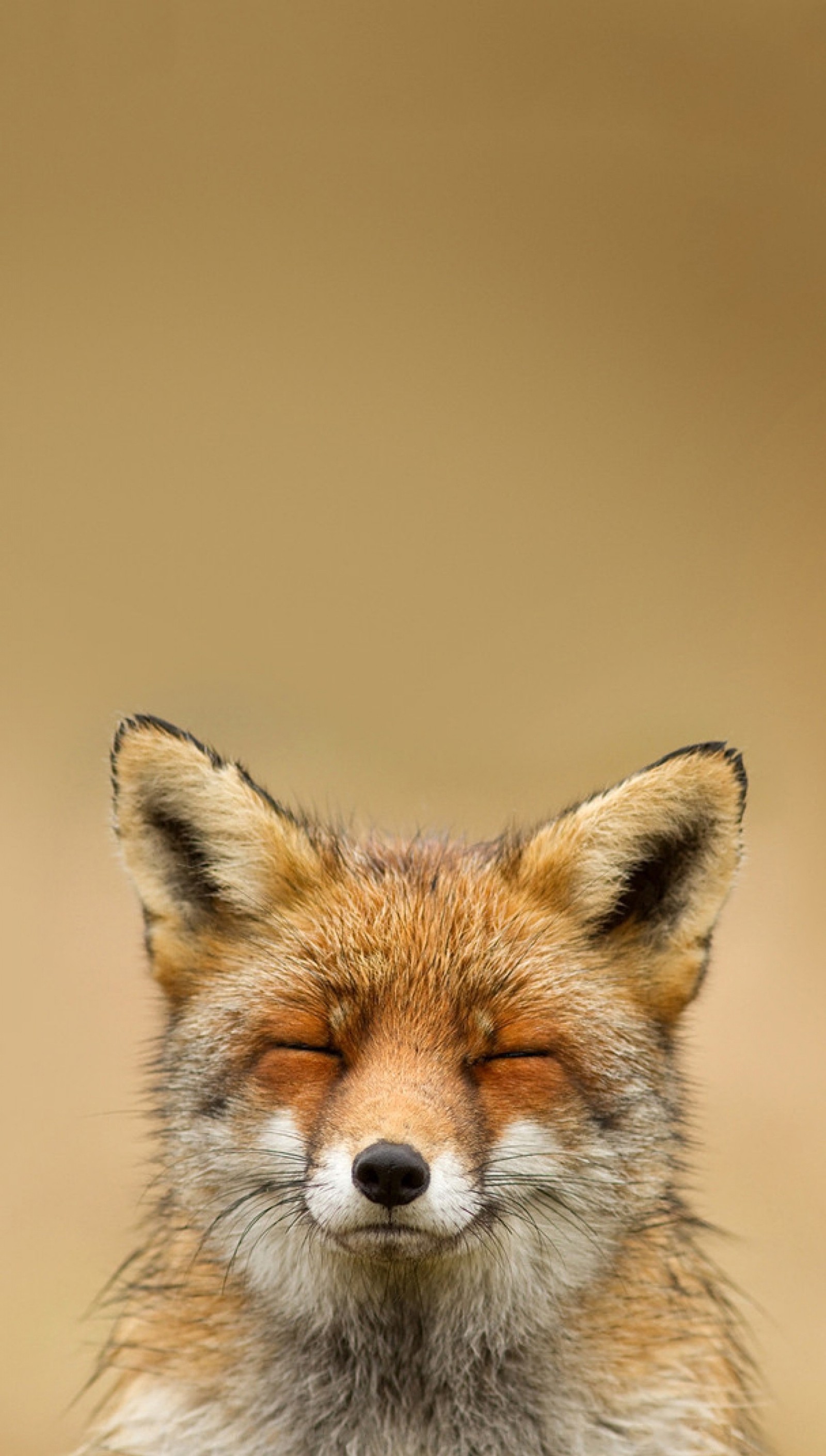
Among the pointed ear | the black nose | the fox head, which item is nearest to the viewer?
the black nose

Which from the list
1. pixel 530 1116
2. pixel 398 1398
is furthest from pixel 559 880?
pixel 398 1398

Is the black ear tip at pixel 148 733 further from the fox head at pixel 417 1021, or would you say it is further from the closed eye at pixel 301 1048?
the closed eye at pixel 301 1048

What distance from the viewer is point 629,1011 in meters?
3.10

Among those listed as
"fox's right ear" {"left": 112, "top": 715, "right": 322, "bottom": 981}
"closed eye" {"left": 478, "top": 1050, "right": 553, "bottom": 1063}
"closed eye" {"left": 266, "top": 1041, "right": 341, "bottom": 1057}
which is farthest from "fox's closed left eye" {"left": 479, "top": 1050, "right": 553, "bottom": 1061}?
"fox's right ear" {"left": 112, "top": 715, "right": 322, "bottom": 981}

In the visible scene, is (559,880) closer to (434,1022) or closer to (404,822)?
(434,1022)

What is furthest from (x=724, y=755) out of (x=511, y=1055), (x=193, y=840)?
(x=193, y=840)

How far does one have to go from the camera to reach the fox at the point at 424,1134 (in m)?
2.83

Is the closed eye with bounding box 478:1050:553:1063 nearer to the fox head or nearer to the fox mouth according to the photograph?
the fox head

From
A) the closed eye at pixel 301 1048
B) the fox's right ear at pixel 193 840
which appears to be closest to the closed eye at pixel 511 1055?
the closed eye at pixel 301 1048

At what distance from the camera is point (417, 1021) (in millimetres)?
2854

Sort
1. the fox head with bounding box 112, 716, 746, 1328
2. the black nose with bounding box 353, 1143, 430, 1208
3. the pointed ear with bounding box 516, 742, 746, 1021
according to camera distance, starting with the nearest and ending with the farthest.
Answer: the black nose with bounding box 353, 1143, 430, 1208 → the fox head with bounding box 112, 716, 746, 1328 → the pointed ear with bounding box 516, 742, 746, 1021

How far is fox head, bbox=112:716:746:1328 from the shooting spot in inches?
109

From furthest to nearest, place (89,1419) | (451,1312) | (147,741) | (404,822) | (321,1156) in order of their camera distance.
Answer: (404,822)
(89,1419)
(147,741)
(451,1312)
(321,1156)

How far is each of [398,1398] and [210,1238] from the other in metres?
0.43
